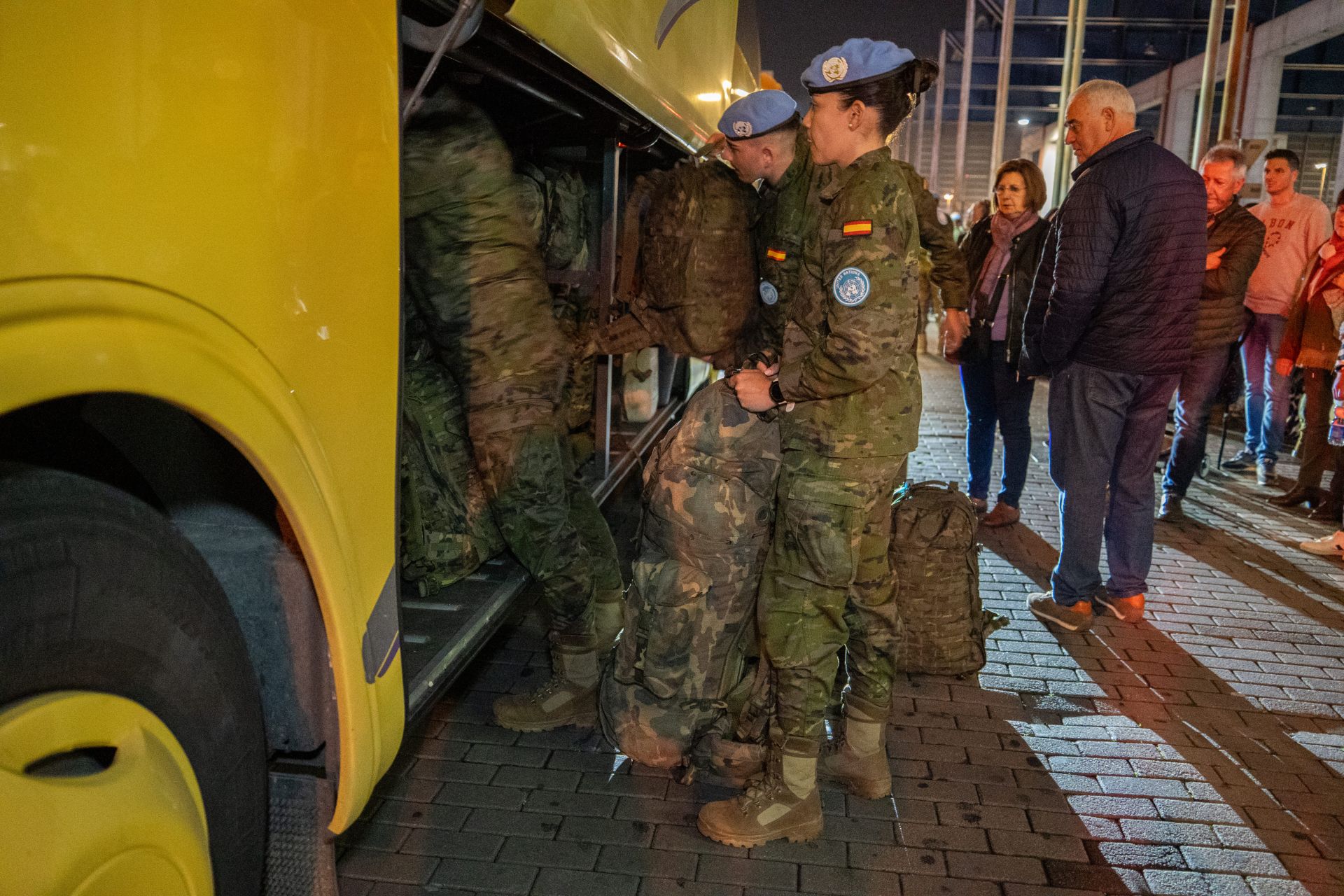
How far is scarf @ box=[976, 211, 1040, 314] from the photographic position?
5414mm

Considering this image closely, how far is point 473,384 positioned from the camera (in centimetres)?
290

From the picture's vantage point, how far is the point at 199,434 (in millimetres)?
1657

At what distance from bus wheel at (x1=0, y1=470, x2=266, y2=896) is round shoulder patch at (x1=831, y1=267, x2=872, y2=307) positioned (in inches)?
61.7

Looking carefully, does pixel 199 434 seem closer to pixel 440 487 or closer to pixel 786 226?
pixel 440 487

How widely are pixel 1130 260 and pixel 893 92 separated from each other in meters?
1.88

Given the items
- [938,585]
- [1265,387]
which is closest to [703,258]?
[938,585]

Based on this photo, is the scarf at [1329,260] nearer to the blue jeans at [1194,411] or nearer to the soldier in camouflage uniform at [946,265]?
the blue jeans at [1194,411]

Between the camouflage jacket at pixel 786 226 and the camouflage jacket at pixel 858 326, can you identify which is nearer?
the camouflage jacket at pixel 858 326

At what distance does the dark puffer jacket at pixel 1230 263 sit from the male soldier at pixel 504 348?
4.06 m

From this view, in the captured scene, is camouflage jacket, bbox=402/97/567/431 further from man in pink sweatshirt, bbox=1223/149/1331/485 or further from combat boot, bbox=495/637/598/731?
man in pink sweatshirt, bbox=1223/149/1331/485

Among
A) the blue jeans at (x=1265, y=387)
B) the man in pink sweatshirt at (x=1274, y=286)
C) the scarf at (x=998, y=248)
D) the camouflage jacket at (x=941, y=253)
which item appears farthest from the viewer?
the blue jeans at (x=1265, y=387)

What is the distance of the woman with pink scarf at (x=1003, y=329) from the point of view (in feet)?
17.5

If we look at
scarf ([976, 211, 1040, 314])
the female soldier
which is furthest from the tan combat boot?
scarf ([976, 211, 1040, 314])

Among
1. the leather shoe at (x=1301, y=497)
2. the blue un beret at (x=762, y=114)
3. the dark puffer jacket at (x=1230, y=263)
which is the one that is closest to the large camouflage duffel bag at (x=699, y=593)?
the blue un beret at (x=762, y=114)
